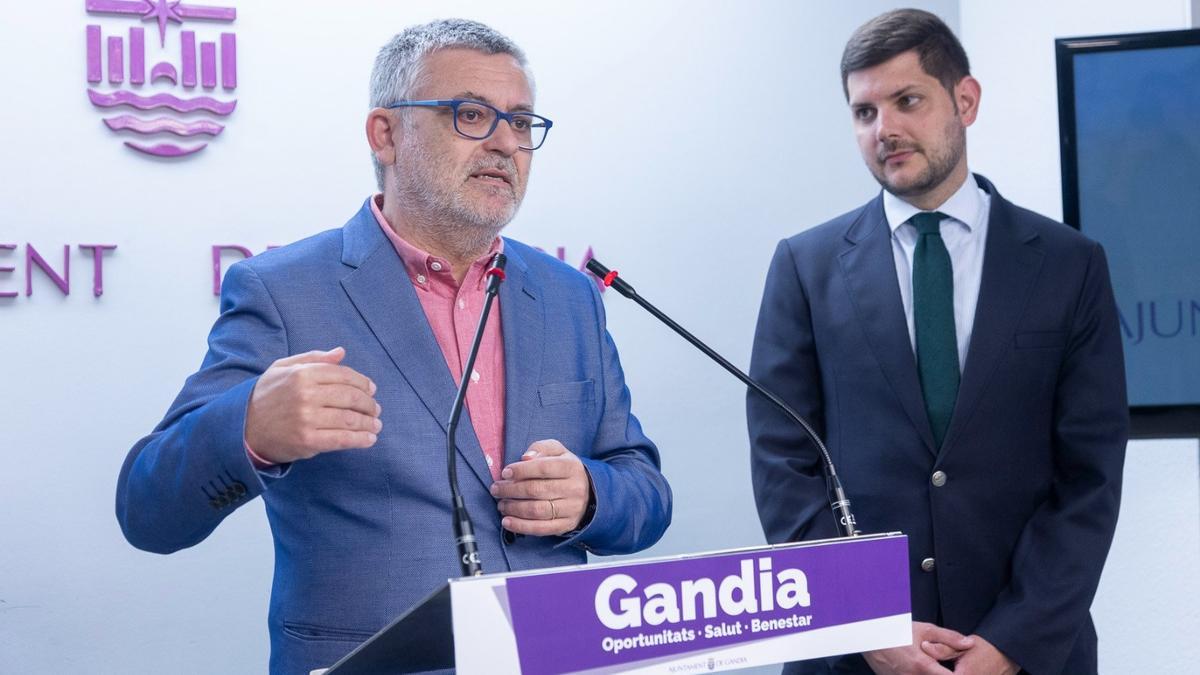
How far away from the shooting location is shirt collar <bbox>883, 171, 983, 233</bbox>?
2.30 m

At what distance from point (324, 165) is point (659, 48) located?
106 cm

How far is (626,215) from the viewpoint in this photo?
347 centimetres

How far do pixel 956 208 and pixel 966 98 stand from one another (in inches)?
9.3

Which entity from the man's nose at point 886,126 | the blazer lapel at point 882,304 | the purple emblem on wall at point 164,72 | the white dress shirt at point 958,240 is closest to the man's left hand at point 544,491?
the blazer lapel at point 882,304

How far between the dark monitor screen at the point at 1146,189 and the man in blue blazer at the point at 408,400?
4.92 ft

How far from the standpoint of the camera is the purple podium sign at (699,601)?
1.14 meters

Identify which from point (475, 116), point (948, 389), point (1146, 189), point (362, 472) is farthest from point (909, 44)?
point (362, 472)

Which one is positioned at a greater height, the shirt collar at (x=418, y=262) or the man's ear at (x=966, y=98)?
the man's ear at (x=966, y=98)

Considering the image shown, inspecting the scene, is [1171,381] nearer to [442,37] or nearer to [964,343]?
[964,343]

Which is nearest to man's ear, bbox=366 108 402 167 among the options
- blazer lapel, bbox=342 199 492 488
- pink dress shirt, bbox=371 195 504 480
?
pink dress shirt, bbox=371 195 504 480

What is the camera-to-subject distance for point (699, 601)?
1.23 metres

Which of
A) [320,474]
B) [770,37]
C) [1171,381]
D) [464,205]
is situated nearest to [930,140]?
[464,205]

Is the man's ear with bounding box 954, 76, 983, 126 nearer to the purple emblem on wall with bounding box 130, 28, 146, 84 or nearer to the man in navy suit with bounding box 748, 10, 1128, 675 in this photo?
A: the man in navy suit with bounding box 748, 10, 1128, 675

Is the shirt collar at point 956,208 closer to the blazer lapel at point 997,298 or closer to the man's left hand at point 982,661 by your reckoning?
the blazer lapel at point 997,298
